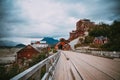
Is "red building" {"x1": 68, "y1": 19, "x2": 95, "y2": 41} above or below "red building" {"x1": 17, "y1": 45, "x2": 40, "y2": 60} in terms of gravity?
above

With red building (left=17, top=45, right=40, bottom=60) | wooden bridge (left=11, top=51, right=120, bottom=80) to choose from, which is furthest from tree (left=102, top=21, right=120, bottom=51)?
red building (left=17, top=45, right=40, bottom=60)

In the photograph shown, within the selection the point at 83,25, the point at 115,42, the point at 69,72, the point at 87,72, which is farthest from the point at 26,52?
the point at 87,72

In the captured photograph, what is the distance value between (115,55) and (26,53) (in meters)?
43.0

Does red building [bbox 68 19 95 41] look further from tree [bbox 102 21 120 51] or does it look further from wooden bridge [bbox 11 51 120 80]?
wooden bridge [bbox 11 51 120 80]

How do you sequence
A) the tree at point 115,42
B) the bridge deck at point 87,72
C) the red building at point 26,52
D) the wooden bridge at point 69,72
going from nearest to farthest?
the wooden bridge at point 69,72
the bridge deck at point 87,72
the tree at point 115,42
the red building at point 26,52

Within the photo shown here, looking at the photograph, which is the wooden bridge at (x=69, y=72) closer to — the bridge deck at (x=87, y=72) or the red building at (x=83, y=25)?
the bridge deck at (x=87, y=72)

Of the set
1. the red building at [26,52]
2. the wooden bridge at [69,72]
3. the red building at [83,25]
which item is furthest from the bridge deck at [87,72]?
the red building at [26,52]

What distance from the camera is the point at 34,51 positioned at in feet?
192

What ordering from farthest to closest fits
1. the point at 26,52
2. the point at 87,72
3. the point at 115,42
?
the point at 26,52, the point at 115,42, the point at 87,72

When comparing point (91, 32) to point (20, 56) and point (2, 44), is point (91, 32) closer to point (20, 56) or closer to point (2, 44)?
point (20, 56)

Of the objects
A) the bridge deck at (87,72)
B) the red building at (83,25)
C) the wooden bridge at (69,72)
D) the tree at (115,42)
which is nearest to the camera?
the wooden bridge at (69,72)

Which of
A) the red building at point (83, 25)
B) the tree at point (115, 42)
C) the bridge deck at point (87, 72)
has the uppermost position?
the red building at point (83, 25)

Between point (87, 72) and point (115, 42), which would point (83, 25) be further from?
point (87, 72)

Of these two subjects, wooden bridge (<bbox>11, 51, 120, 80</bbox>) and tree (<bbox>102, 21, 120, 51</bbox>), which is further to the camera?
tree (<bbox>102, 21, 120, 51</bbox>)
